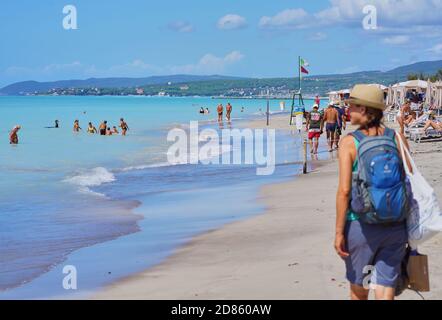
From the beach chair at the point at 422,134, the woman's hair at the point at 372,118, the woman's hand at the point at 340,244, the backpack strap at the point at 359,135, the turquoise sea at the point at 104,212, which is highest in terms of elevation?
the woman's hair at the point at 372,118

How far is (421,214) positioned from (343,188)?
47 cm

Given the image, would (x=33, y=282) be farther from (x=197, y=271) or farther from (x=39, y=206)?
(x=39, y=206)

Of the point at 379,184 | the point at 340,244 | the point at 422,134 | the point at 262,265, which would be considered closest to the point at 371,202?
the point at 379,184

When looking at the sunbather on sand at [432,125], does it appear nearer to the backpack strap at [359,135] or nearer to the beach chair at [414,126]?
the beach chair at [414,126]

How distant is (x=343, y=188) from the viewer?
4.22m

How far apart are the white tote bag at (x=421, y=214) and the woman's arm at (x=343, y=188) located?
0.33 m

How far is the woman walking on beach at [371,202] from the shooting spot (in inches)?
162

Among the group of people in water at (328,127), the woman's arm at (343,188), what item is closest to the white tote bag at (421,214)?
the woman's arm at (343,188)

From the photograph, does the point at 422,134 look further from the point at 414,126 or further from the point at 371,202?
the point at 371,202

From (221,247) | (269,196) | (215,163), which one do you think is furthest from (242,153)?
(221,247)

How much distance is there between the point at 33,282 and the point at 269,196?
6.31 metres

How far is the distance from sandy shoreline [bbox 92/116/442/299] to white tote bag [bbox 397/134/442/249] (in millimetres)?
1457

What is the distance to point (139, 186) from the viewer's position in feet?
53.1

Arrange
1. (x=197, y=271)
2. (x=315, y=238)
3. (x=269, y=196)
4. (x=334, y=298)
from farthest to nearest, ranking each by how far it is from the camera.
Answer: (x=269, y=196) < (x=315, y=238) < (x=197, y=271) < (x=334, y=298)
